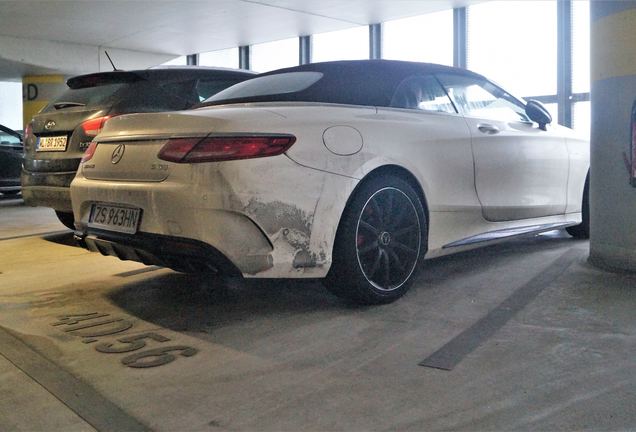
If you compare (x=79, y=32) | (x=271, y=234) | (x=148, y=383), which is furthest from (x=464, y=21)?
(x=148, y=383)

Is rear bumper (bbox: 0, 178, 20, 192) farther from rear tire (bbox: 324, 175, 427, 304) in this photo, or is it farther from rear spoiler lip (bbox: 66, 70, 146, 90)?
rear tire (bbox: 324, 175, 427, 304)

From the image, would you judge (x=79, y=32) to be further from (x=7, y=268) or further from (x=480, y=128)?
(x=480, y=128)

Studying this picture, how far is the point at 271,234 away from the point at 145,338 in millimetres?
784

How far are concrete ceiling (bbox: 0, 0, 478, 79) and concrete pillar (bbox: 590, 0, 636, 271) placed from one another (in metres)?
9.71

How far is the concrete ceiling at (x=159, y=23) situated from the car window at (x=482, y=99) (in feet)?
30.8

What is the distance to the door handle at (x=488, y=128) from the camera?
439cm

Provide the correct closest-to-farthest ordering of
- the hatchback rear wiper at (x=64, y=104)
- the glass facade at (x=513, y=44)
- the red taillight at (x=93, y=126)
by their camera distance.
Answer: the red taillight at (x=93, y=126) < the hatchback rear wiper at (x=64, y=104) < the glass facade at (x=513, y=44)

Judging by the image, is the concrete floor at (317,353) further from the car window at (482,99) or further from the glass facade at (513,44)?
the glass facade at (513,44)

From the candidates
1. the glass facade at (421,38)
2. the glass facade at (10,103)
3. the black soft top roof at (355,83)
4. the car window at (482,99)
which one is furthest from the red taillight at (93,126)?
the glass facade at (10,103)

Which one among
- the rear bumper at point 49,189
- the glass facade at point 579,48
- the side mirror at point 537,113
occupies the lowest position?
the rear bumper at point 49,189

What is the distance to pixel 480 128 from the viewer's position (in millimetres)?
4379

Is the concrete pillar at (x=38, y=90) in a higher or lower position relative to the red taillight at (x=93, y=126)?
higher

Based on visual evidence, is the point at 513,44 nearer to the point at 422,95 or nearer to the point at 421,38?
the point at 421,38

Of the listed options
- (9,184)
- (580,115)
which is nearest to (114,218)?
(9,184)
